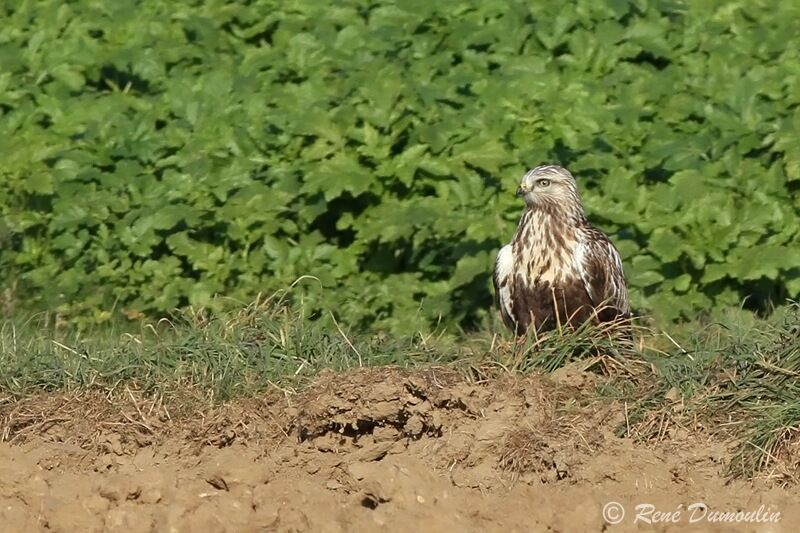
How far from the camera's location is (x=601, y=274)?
786 cm

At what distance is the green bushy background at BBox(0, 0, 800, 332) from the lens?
8828mm

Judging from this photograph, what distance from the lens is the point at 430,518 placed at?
615 centimetres

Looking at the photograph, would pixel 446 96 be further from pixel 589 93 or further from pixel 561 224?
pixel 561 224

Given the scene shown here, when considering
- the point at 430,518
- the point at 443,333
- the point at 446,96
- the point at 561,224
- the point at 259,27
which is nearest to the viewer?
the point at 430,518

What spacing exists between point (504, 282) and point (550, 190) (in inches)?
19.8

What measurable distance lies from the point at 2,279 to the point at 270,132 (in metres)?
1.72

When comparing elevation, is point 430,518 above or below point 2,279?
above

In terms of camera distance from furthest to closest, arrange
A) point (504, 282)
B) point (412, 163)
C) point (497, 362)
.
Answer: point (412, 163) < point (504, 282) < point (497, 362)

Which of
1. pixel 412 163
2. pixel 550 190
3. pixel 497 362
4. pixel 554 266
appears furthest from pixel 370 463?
pixel 412 163

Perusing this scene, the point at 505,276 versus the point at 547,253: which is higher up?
the point at 547,253

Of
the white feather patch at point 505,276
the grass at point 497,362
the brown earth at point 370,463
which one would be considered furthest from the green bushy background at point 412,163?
the brown earth at point 370,463

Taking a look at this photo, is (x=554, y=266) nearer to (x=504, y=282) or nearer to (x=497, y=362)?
(x=504, y=282)

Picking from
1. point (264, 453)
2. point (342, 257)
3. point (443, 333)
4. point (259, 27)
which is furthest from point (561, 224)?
point (259, 27)

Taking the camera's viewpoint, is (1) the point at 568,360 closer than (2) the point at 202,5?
Yes
